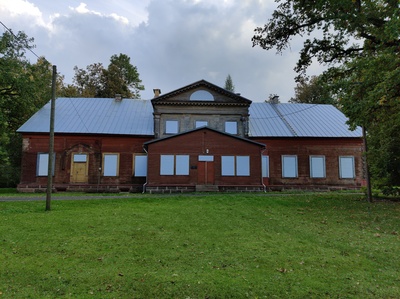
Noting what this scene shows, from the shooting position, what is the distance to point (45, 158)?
90.1 ft

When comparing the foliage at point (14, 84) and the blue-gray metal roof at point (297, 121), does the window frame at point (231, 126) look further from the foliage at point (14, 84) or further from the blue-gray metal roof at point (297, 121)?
the foliage at point (14, 84)

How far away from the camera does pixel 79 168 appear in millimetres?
27703

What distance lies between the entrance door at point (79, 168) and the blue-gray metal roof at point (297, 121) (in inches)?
627

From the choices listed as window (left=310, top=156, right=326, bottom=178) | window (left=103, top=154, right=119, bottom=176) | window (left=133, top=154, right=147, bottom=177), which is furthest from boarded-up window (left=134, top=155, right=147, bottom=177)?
window (left=310, top=156, right=326, bottom=178)

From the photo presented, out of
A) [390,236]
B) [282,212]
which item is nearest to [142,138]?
[282,212]

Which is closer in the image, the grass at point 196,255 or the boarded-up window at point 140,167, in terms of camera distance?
the grass at point 196,255

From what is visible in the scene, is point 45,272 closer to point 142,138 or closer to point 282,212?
point 282,212

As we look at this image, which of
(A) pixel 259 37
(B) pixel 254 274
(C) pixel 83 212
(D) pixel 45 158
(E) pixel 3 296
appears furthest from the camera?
(D) pixel 45 158

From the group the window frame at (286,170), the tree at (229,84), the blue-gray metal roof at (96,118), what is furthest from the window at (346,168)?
the tree at (229,84)

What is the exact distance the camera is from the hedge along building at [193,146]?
2534cm

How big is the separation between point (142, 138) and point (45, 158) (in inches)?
351

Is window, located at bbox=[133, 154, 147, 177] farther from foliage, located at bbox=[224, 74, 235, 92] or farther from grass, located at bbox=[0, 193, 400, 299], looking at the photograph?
foliage, located at bbox=[224, 74, 235, 92]

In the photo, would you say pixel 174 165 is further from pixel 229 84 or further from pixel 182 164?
pixel 229 84

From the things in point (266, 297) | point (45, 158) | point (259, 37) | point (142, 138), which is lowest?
point (266, 297)
